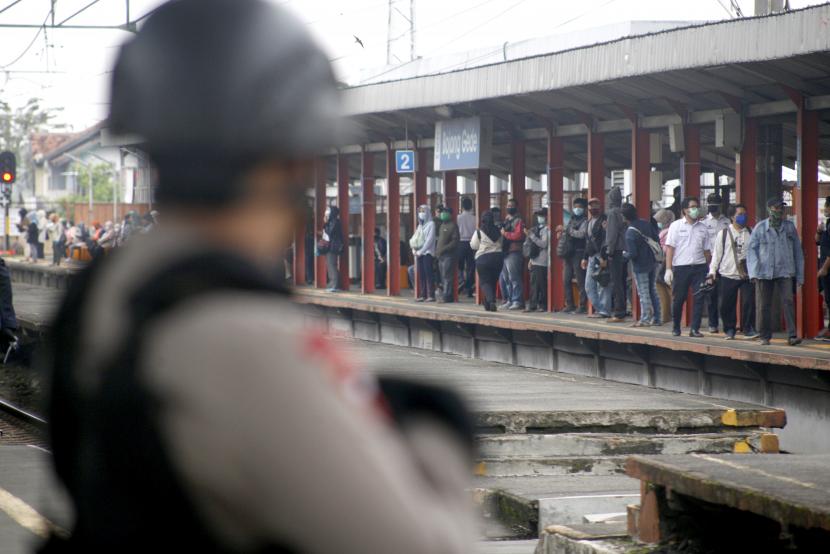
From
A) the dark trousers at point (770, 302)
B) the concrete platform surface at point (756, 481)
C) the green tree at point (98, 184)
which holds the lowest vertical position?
the concrete platform surface at point (756, 481)

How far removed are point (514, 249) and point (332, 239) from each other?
633 cm

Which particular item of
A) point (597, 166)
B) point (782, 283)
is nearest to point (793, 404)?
point (782, 283)

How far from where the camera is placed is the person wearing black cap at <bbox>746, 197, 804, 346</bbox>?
52.4 ft

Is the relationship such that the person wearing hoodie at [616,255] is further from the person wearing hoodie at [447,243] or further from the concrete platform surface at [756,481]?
the concrete platform surface at [756,481]

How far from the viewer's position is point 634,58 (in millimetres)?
17828

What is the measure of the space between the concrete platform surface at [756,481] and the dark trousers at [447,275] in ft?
56.3

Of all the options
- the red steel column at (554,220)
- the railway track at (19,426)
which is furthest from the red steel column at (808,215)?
the railway track at (19,426)

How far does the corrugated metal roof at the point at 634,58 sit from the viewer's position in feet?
50.0

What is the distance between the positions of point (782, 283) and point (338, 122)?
15449mm

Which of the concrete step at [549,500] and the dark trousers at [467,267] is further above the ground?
the dark trousers at [467,267]

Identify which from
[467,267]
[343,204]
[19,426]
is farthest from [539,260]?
[19,426]

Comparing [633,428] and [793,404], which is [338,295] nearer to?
[793,404]

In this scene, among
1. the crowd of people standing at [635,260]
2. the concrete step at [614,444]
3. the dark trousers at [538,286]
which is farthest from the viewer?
the dark trousers at [538,286]

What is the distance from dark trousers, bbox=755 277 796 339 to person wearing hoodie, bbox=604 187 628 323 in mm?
3340
